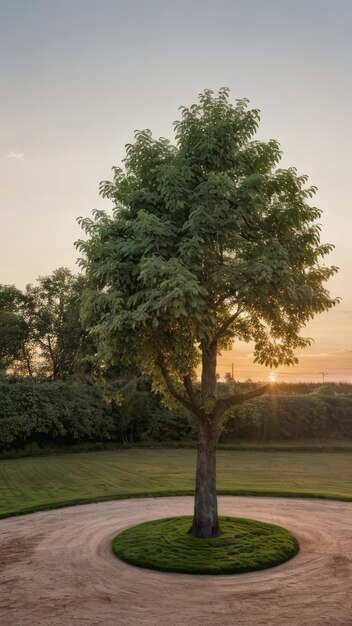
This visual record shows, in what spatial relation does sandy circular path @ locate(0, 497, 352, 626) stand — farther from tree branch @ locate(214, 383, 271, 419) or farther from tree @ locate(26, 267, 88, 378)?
tree @ locate(26, 267, 88, 378)

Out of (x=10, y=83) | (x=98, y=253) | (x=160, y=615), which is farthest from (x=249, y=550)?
(x=10, y=83)

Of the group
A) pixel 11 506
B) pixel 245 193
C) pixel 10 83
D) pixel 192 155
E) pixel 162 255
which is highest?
pixel 10 83

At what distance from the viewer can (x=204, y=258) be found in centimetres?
1215

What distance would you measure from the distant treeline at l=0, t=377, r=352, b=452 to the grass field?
8.89ft

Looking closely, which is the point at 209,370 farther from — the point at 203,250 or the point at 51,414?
the point at 51,414

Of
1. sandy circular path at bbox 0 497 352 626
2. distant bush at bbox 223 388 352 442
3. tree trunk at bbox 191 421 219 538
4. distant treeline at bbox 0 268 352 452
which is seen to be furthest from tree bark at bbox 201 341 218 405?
distant bush at bbox 223 388 352 442

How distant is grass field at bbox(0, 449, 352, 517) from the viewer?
1983 centimetres

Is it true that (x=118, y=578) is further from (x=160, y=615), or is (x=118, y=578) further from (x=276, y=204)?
(x=276, y=204)

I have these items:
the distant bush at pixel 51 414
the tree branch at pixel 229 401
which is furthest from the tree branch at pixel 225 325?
the distant bush at pixel 51 414

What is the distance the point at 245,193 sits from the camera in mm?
12195

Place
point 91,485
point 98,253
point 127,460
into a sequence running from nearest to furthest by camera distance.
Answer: point 98,253
point 91,485
point 127,460

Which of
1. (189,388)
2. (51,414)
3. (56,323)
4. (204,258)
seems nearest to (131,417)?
(51,414)

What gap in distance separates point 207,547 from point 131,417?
2848cm

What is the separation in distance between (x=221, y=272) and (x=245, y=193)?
198cm
